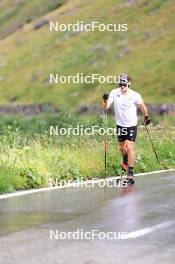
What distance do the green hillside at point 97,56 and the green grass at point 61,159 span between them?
7037 cm

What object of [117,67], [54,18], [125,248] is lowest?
[125,248]

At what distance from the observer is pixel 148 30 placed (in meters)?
111

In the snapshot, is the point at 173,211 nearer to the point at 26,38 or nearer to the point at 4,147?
the point at 4,147

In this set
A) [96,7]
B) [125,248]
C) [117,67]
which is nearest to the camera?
[125,248]

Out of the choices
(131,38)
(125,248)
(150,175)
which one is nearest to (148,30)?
(131,38)

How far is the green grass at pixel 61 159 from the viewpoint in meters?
15.5

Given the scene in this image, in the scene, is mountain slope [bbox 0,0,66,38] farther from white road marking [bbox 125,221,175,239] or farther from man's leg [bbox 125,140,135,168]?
white road marking [bbox 125,221,175,239]

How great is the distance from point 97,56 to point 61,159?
313 feet

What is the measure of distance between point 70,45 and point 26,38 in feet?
68.1
